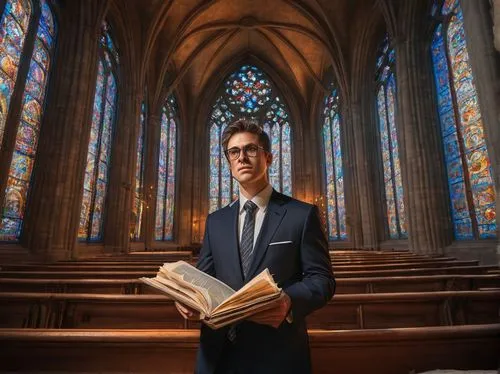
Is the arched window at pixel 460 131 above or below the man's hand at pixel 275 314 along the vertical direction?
above

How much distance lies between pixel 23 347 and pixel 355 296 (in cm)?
210

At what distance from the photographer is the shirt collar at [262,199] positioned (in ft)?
4.16

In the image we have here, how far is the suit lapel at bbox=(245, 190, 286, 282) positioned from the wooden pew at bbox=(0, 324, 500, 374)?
2.35 feet

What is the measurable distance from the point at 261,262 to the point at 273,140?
1837 cm

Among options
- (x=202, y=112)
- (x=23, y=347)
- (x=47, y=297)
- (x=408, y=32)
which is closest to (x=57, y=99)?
(x=47, y=297)

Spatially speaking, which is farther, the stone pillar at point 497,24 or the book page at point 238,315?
the stone pillar at point 497,24

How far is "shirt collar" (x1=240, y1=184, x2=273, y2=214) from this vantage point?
49.9 inches

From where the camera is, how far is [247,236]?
1.21 meters

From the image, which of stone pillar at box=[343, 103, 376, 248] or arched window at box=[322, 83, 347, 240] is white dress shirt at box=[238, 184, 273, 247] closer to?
stone pillar at box=[343, 103, 376, 248]

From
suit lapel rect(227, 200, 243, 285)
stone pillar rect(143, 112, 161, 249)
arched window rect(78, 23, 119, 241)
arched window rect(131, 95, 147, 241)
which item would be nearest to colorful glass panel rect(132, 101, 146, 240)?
arched window rect(131, 95, 147, 241)

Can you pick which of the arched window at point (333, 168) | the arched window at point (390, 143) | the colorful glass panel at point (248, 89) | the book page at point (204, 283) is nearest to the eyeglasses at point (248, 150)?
the book page at point (204, 283)

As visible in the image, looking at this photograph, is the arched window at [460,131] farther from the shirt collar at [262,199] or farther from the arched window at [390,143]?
the shirt collar at [262,199]

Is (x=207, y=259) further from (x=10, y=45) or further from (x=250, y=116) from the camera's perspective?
(x=250, y=116)

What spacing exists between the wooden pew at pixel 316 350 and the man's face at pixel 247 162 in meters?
0.93
